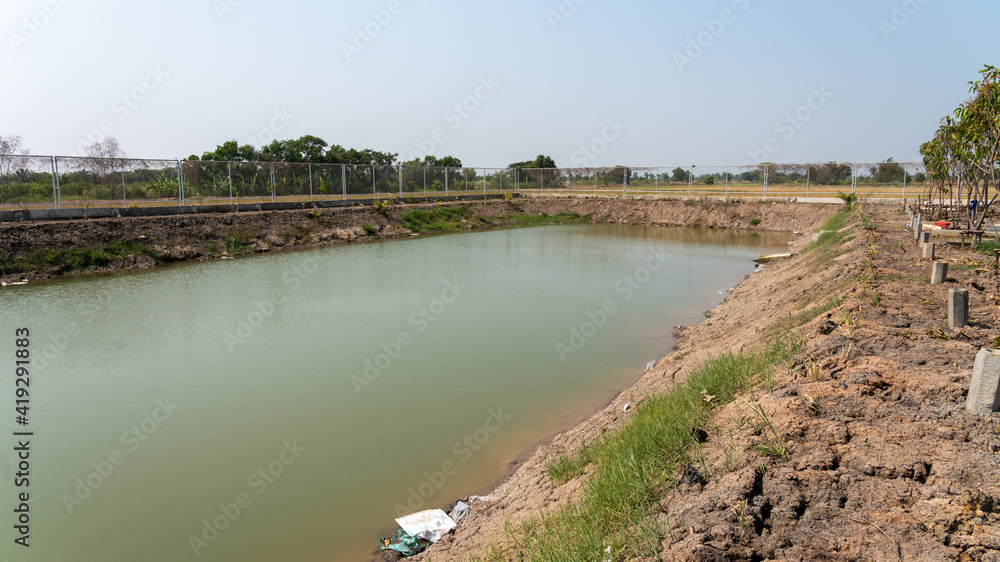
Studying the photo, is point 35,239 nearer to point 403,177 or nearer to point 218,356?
point 218,356

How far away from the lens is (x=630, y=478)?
4.02 m

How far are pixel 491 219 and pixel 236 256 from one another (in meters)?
17.6

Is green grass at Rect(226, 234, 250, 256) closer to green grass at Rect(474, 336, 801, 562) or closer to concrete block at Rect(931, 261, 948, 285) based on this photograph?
green grass at Rect(474, 336, 801, 562)

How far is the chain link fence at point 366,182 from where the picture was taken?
2120 cm

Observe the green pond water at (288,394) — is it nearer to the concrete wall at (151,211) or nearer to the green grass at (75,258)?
the green grass at (75,258)

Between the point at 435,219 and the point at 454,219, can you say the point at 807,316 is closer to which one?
the point at 435,219

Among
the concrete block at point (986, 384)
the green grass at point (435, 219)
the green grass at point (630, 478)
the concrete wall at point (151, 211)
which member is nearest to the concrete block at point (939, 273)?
the green grass at point (630, 478)

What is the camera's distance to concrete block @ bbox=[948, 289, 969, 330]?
238 inches

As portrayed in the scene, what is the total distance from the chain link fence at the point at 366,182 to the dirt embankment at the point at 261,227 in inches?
81.3

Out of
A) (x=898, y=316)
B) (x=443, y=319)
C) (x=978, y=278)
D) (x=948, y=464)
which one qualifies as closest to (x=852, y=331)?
(x=898, y=316)

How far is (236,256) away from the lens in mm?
22344

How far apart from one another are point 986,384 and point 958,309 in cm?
239

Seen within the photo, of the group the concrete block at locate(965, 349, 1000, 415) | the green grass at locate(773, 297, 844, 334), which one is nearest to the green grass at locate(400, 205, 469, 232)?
the green grass at locate(773, 297, 844, 334)

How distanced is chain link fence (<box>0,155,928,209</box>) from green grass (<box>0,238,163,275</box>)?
10.9 ft
